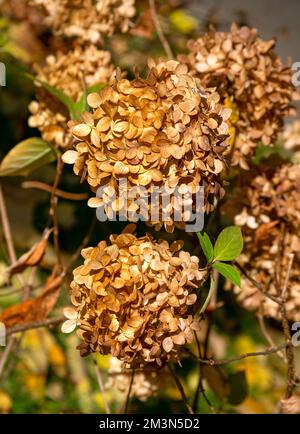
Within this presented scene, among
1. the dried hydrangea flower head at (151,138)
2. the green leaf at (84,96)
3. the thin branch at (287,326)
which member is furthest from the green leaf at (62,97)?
the thin branch at (287,326)

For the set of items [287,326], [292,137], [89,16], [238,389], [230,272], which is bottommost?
[238,389]

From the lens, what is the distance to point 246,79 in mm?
922

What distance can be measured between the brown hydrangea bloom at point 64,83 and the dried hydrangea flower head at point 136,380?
37cm

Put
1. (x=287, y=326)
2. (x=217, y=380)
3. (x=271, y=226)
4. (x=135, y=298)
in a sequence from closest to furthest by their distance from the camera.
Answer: (x=135, y=298) → (x=287, y=326) → (x=271, y=226) → (x=217, y=380)

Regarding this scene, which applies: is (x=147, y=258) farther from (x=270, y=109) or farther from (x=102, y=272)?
(x=270, y=109)

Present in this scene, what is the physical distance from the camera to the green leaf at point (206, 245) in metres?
0.79

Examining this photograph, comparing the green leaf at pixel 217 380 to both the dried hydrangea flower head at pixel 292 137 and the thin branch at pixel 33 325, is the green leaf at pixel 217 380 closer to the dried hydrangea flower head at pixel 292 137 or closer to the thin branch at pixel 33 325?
the thin branch at pixel 33 325

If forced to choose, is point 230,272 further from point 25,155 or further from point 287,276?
point 25,155

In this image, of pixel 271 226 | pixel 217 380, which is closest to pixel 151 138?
pixel 271 226

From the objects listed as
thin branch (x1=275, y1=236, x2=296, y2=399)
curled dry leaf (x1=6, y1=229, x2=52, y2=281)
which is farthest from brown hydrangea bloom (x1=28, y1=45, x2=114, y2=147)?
thin branch (x1=275, y1=236, x2=296, y2=399)

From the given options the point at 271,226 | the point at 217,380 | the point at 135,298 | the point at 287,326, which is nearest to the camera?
the point at 135,298

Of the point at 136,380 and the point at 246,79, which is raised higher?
the point at 246,79

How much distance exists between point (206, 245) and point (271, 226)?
26 cm

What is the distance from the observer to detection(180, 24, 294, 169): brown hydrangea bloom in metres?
0.92
